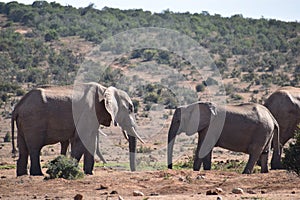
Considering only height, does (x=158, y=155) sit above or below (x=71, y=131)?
below

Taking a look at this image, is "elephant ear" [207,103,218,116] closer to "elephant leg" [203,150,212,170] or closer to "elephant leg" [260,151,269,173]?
"elephant leg" [203,150,212,170]

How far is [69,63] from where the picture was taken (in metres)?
53.3

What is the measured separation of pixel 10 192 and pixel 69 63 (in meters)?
37.7

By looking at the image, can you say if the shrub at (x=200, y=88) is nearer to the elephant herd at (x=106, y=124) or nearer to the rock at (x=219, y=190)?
the elephant herd at (x=106, y=124)

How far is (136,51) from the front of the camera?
56.2m

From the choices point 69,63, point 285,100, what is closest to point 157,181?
point 285,100

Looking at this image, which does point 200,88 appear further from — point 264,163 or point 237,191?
point 237,191

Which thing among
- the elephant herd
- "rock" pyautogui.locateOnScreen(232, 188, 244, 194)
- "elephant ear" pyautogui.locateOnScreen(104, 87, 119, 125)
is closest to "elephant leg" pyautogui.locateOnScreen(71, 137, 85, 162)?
the elephant herd

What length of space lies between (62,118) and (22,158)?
1.26 meters

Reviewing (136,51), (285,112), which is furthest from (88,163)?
(136,51)

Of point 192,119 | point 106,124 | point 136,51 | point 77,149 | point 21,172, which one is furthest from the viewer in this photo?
point 136,51

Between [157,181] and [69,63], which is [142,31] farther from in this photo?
[157,181]

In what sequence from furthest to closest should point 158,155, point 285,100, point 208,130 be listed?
1. point 158,155
2. point 285,100
3. point 208,130

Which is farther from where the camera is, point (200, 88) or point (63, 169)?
point (200, 88)
